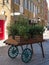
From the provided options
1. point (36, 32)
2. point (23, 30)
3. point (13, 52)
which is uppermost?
point (23, 30)

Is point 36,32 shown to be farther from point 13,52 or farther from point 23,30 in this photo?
point 13,52

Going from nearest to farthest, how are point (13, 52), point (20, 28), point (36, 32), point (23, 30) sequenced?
1. point (23, 30)
2. point (20, 28)
3. point (36, 32)
4. point (13, 52)

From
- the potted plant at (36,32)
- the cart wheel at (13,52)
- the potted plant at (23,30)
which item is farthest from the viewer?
the cart wheel at (13,52)

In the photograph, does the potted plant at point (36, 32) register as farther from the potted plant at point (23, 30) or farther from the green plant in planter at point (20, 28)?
the green plant in planter at point (20, 28)

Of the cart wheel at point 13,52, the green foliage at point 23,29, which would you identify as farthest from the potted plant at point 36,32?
the cart wheel at point 13,52

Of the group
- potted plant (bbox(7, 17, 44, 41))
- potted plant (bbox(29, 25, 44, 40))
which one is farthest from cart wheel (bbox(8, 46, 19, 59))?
potted plant (bbox(29, 25, 44, 40))

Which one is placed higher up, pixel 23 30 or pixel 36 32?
pixel 23 30

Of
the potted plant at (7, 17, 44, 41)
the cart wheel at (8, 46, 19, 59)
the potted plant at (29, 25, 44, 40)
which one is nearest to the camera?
the potted plant at (7, 17, 44, 41)

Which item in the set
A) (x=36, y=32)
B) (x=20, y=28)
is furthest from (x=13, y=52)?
(x=20, y=28)

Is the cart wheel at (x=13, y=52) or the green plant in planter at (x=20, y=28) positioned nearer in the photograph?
the green plant in planter at (x=20, y=28)

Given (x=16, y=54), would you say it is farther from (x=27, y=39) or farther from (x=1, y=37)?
(x=1, y=37)

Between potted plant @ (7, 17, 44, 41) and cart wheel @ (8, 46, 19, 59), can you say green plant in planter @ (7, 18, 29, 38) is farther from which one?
cart wheel @ (8, 46, 19, 59)

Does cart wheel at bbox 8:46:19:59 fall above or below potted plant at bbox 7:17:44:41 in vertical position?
below

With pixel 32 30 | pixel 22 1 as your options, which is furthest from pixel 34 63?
pixel 22 1
